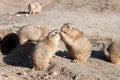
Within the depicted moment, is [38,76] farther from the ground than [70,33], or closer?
closer

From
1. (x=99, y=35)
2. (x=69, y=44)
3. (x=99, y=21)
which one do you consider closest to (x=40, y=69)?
(x=69, y=44)

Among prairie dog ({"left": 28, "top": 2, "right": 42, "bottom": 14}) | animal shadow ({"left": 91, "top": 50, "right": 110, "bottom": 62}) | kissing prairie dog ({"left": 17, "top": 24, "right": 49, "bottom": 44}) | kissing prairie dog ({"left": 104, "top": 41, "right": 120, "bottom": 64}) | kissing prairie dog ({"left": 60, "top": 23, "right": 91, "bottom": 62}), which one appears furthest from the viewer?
prairie dog ({"left": 28, "top": 2, "right": 42, "bottom": 14})

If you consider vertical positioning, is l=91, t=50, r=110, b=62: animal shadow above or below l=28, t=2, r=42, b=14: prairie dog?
below

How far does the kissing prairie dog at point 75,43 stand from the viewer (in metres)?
12.0

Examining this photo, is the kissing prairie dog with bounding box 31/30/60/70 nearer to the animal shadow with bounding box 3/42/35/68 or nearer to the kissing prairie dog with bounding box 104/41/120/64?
the animal shadow with bounding box 3/42/35/68

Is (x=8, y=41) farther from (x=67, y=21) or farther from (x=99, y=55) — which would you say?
(x=67, y=21)

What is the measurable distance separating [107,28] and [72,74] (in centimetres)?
769

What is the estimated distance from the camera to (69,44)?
1197cm

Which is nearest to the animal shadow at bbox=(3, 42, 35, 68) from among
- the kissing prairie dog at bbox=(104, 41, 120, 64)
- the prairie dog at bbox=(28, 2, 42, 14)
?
the kissing prairie dog at bbox=(104, 41, 120, 64)

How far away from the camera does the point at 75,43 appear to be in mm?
12031

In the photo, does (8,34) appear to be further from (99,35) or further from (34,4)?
(34,4)

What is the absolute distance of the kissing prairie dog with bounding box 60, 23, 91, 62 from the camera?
39.4 feet

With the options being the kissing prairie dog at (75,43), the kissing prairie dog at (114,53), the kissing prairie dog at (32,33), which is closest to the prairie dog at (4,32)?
the kissing prairie dog at (32,33)

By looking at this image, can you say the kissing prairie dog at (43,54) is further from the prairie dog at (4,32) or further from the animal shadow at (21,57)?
the prairie dog at (4,32)
